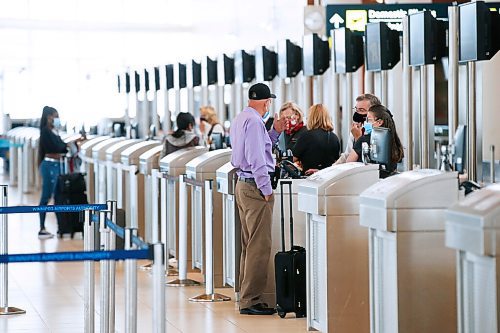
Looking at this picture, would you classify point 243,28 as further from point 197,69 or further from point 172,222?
point 172,222

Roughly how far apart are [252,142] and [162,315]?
295 centimetres

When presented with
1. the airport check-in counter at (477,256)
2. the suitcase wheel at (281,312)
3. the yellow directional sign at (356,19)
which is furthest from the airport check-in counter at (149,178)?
→ the airport check-in counter at (477,256)

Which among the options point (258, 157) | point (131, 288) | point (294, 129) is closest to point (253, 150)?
point (258, 157)

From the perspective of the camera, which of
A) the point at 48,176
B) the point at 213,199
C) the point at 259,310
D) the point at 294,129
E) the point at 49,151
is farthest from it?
the point at 48,176

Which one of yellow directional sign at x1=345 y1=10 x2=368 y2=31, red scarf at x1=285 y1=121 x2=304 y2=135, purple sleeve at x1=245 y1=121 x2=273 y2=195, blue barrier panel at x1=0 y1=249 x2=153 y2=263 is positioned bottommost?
blue barrier panel at x1=0 y1=249 x2=153 y2=263

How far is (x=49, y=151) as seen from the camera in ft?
45.8

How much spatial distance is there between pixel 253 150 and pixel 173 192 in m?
2.98

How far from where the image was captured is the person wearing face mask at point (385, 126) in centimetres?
733

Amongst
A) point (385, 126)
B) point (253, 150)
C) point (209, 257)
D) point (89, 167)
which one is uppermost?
point (385, 126)

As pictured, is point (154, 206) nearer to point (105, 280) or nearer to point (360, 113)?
point (360, 113)

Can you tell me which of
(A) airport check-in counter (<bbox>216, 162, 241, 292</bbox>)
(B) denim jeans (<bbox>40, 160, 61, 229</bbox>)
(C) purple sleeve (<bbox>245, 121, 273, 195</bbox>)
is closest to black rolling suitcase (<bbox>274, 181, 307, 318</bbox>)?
(C) purple sleeve (<bbox>245, 121, 273, 195</bbox>)

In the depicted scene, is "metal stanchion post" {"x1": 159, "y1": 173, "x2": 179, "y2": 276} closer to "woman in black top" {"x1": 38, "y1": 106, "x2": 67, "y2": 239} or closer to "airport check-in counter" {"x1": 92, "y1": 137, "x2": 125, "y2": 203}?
"airport check-in counter" {"x1": 92, "y1": 137, "x2": 125, "y2": 203}

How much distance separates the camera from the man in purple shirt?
7.99m

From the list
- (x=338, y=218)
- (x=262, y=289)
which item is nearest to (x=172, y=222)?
(x=262, y=289)
